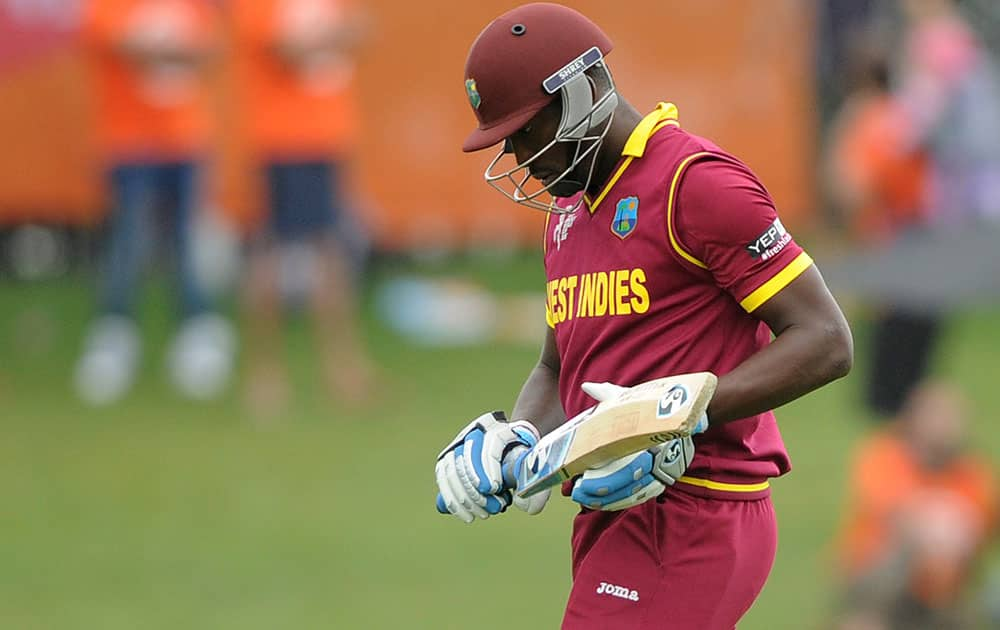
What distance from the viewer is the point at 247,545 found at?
354 inches

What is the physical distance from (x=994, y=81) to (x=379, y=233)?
18.6ft

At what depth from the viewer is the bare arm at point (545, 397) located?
425 cm

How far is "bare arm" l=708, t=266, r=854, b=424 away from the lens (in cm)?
357

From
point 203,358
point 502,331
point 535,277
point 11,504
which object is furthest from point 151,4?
point 535,277

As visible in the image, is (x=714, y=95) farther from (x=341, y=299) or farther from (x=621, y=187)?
(x=621, y=187)

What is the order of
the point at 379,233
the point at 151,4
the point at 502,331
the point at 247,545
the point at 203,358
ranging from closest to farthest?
the point at 247,545, the point at 151,4, the point at 203,358, the point at 502,331, the point at 379,233

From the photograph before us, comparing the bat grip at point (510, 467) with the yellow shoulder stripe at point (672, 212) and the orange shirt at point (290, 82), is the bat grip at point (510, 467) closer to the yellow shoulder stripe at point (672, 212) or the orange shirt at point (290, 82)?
the yellow shoulder stripe at point (672, 212)

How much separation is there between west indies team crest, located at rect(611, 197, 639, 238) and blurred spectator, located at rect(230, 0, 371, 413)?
6522 mm

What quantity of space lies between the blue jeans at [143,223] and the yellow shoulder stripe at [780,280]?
281 inches

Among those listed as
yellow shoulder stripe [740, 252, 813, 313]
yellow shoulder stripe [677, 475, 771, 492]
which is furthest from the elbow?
yellow shoulder stripe [677, 475, 771, 492]

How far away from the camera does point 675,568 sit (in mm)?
3789

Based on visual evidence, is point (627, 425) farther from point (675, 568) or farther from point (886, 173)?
point (886, 173)

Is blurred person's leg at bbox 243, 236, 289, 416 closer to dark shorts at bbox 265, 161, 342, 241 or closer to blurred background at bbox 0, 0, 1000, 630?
blurred background at bbox 0, 0, 1000, 630

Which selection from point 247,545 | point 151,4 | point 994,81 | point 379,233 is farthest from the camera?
point 379,233
